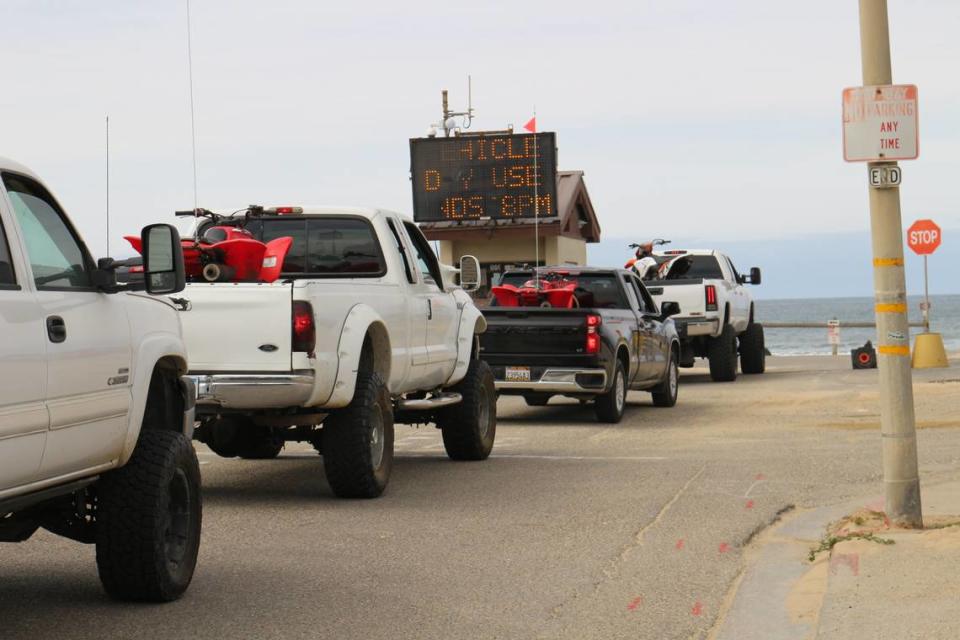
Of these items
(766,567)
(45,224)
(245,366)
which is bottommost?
(766,567)

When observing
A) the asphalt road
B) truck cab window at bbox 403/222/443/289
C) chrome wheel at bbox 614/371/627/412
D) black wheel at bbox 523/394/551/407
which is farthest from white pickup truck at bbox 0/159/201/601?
black wheel at bbox 523/394/551/407

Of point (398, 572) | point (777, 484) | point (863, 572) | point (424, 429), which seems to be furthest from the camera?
point (424, 429)

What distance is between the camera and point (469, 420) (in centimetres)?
1362

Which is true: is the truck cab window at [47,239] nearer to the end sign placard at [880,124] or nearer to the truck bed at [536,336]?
the end sign placard at [880,124]

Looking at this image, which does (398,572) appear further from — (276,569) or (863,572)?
(863,572)

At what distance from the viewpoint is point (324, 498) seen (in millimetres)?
11219

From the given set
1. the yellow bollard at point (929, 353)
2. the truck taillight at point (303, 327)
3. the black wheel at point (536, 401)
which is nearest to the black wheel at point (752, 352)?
the yellow bollard at point (929, 353)

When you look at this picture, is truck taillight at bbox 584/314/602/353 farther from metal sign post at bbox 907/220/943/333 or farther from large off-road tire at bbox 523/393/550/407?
metal sign post at bbox 907/220/943/333

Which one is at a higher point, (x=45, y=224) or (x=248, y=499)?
(x=45, y=224)

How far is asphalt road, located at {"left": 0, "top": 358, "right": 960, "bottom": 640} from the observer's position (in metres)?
6.95

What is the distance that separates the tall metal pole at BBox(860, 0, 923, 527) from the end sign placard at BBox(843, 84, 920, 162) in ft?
0.34

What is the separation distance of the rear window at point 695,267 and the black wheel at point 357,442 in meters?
17.9

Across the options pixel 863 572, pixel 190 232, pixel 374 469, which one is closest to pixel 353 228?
pixel 190 232

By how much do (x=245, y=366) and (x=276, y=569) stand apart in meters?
2.22
